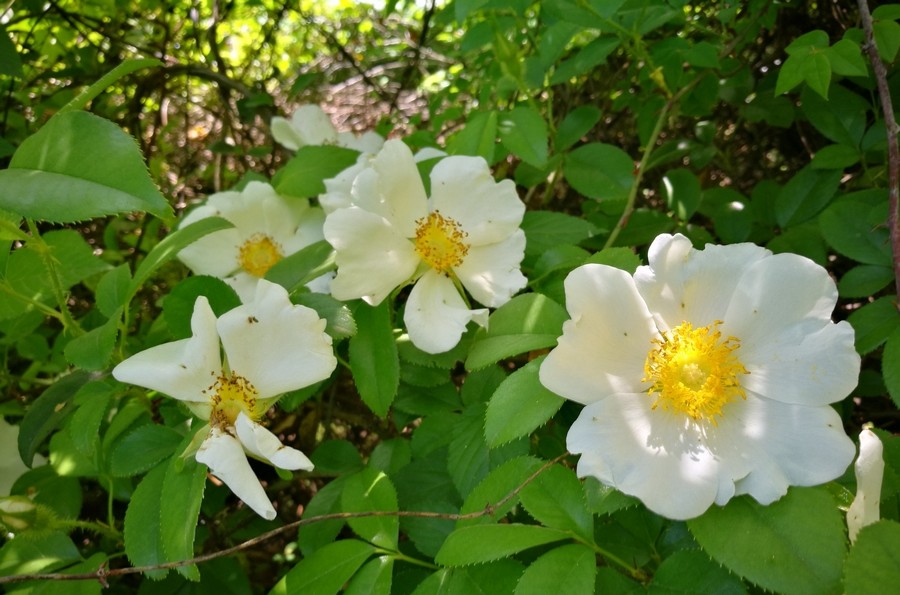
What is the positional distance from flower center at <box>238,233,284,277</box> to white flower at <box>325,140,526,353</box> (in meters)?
0.33

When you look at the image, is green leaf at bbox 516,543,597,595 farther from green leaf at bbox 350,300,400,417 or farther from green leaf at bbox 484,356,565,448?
green leaf at bbox 350,300,400,417

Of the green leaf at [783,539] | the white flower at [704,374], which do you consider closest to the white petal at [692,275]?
the white flower at [704,374]

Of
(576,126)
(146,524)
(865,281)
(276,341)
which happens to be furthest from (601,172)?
(146,524)

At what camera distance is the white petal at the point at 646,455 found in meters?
0.77

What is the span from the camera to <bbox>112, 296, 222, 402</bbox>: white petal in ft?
2.94

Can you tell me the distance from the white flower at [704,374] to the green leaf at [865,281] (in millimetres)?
451

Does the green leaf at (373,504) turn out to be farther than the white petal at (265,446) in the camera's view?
Yes

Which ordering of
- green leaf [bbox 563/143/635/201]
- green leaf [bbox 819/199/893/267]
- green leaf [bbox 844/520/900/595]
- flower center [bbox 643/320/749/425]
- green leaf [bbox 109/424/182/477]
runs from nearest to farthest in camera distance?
green leaf [bbox 844/520/900/595] → flower center [bbox 643/320/749/425] → green leaf [bbox 109/424/182/477] → green leaf [bbox 819/199/893/267] → green leaf [bbox 563/143/635/201]

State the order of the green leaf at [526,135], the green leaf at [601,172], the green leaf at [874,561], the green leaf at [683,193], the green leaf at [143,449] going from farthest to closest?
the green leaf at [683,193] < the green leaf at [601,172] < the green leaf at [526,135] < the green leaf at [143,449] < the green leaf at [874,561]

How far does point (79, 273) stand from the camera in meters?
1.29

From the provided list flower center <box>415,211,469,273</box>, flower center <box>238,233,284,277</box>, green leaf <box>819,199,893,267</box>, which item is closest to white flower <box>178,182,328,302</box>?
flower center <box>238,233,284,277</box>

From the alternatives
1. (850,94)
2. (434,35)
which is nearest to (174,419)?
(850,94)

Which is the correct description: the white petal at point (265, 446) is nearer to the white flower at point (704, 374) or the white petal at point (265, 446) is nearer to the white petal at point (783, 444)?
the white flower at point (704, 374)

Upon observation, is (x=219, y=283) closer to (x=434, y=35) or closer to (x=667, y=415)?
(x=667, y=415)
